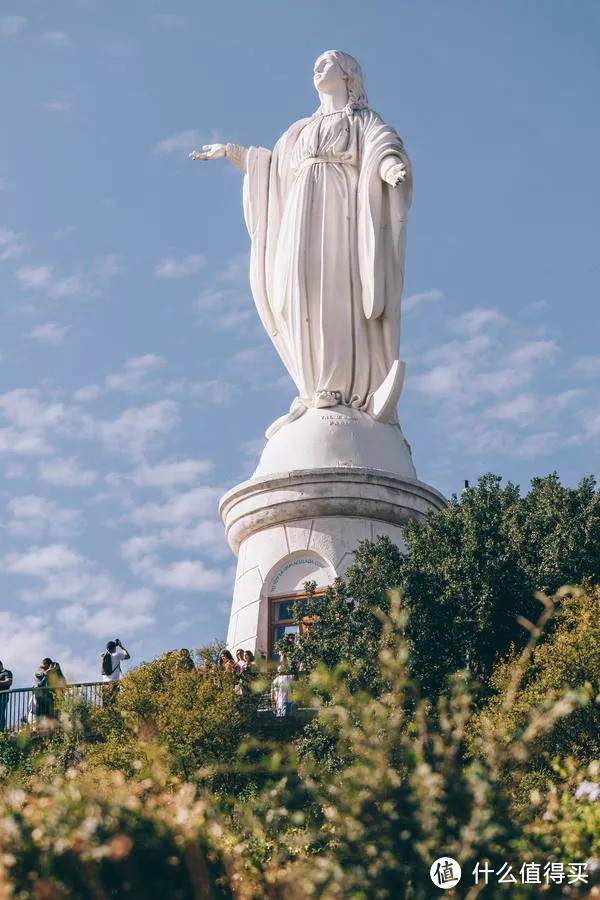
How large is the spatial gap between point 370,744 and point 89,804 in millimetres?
1751

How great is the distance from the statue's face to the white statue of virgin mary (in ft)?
0.06

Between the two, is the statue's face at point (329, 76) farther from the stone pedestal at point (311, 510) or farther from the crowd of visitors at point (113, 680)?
the crowd of visitors at point (113, 680)

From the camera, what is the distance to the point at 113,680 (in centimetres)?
2366

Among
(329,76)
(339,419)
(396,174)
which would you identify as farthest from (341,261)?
(329,76)

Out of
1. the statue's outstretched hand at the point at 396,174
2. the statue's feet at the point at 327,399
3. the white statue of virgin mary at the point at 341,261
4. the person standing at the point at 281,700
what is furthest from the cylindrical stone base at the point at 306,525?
the statue's outstretched hand at the point at 396,174

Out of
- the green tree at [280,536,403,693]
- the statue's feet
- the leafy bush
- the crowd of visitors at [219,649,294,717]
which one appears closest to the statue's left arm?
the statue's feet

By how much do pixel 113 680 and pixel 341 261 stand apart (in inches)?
340

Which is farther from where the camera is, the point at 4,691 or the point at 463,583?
the point at 4,691

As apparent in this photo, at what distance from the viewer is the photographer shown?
948 inches

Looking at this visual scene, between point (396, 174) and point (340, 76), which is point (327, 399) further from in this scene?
point (340, 76)

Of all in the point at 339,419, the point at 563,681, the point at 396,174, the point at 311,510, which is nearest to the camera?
the point at 563,681

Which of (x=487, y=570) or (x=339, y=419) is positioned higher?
(x=339, y=419)

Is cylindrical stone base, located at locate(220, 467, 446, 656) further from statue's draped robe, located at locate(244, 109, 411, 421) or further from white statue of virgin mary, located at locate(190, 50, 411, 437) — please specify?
statue's draped robe, located at locate(244, 109, 411, 421)

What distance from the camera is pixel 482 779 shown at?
10.3 metres
